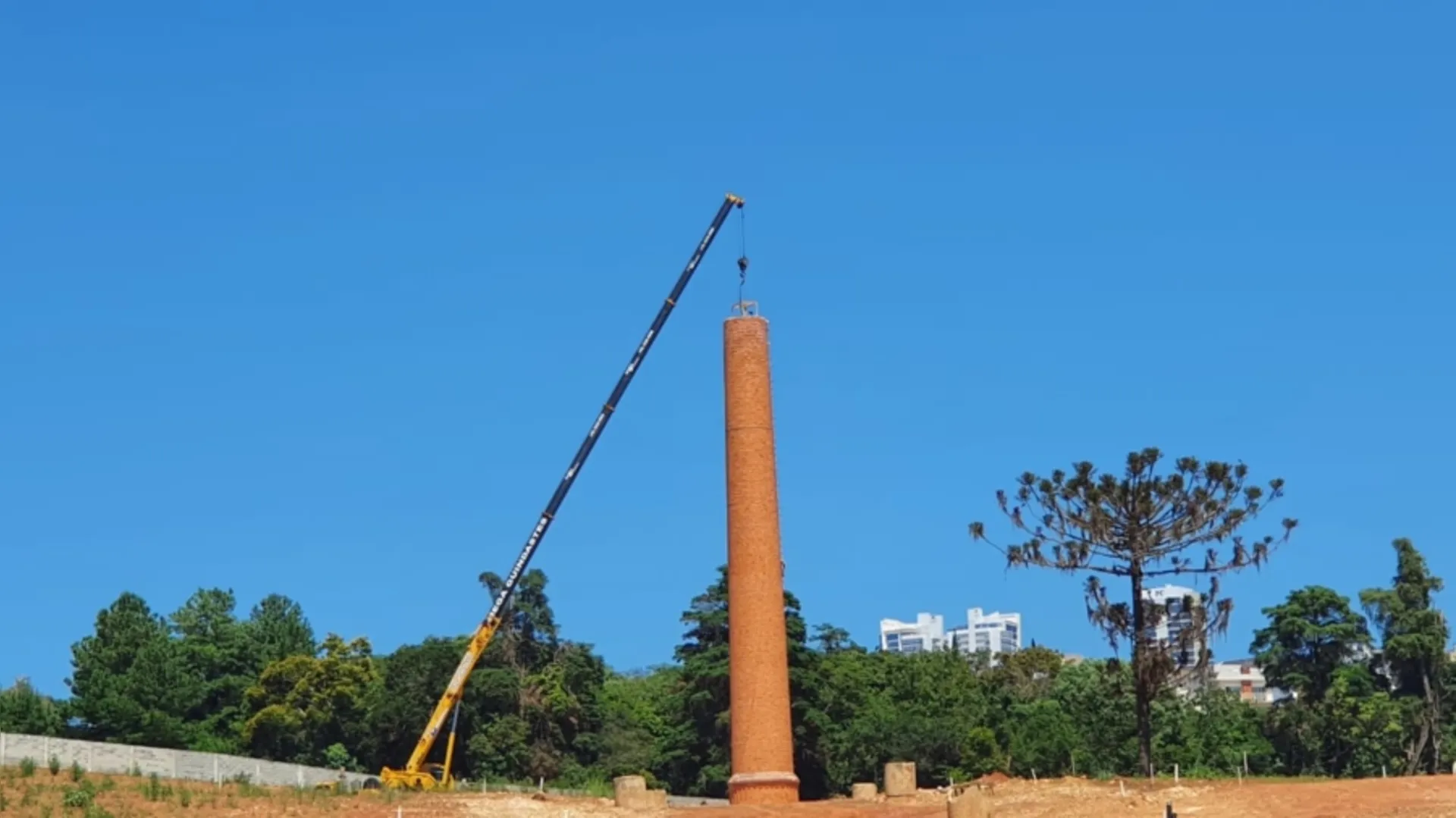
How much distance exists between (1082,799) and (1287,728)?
3119 cm

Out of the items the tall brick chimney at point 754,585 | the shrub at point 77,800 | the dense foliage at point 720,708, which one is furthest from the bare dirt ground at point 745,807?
the dense foliage at point 720,708

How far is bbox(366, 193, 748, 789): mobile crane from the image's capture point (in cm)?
5954

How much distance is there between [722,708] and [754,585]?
22.4 metres

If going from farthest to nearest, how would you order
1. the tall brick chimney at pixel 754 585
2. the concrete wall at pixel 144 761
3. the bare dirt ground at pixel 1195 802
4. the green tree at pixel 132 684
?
1. the green tree at pixel 132 684
2. the concrete wall at pixel 144 761
3. the tall brick chimney at pixel 754 585
4. the bare dirt ground at pixel 1195 802

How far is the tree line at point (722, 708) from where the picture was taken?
236 ft

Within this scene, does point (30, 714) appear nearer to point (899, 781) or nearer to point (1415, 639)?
point (899, 781)

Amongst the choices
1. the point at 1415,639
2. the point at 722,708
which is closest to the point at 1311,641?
the point at 1415,639

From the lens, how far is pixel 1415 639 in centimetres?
7762

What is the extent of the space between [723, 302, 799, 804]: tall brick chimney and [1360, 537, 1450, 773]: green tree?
32.4 metres

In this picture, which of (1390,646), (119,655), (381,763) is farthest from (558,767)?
(1390,646)

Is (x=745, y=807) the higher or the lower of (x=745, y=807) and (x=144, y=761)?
the lower

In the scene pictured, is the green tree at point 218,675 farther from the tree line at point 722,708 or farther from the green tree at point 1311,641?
the green tree at point 1311,641

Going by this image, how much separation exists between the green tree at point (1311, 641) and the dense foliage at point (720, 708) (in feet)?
0.25

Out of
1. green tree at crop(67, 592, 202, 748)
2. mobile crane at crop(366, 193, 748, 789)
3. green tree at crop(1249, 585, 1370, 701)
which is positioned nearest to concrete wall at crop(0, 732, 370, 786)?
mobile crane at crop(366, 193, 748, 789)
